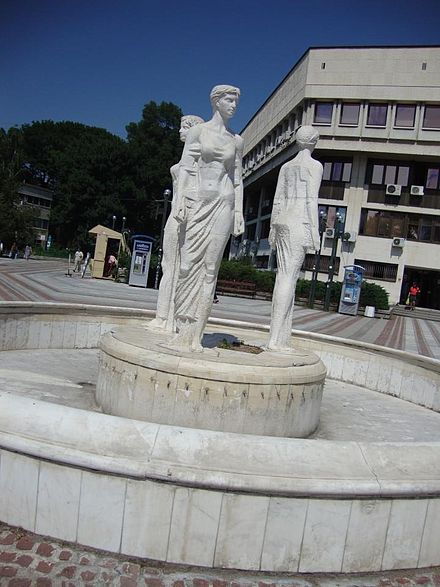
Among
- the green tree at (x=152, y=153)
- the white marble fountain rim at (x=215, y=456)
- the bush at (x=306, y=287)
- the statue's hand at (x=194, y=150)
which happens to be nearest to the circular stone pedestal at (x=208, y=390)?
the white marble fountain rim at (x=215, y=456)

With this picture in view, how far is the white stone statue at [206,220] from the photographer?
5.14 meters

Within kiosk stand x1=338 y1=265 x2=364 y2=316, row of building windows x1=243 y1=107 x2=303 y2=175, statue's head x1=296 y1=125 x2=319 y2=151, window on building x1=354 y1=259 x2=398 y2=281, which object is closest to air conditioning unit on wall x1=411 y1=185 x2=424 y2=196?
window on building x1=354 y1=259 x2=398 y2=281

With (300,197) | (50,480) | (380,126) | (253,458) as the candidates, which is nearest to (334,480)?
(253,458)

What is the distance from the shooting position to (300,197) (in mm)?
6191

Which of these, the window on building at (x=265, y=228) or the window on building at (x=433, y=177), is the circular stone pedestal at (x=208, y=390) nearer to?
the window on building at (x=433, y=177)

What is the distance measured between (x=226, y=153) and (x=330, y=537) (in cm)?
369

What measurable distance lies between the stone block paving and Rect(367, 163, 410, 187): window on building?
122ft

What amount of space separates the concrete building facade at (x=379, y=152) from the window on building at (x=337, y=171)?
0.24ft

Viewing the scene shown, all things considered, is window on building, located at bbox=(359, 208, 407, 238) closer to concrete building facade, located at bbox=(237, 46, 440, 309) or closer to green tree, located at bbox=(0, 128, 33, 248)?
concrete building facade, located at bbox=(237, 46, 440, 309)

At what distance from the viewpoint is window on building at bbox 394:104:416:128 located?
34750mm

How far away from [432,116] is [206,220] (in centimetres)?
3434

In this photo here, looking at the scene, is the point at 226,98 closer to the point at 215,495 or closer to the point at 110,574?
the point at 215,495

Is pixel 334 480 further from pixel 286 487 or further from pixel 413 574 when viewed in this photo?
pixel 413 574

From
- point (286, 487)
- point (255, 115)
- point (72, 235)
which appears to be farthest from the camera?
point (72, 235)
